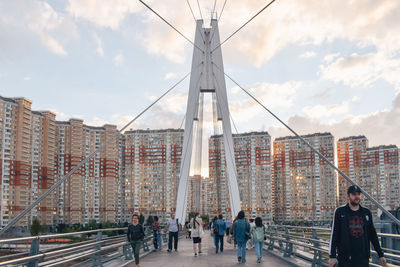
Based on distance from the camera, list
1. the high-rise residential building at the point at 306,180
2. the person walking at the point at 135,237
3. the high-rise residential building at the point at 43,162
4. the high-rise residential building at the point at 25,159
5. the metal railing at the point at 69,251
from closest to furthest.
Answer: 1. the metal railing at the point at 69,251
2. the person walking at the point at 135,237
3. the high-rise residential building at the point at 25,159
4. the high-rise residential building at the point at 43,162
5. the high-rise residential building at the point at 306,180

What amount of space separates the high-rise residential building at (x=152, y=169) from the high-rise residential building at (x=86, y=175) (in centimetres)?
350

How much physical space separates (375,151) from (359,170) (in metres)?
6.85

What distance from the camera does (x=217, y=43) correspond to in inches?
974

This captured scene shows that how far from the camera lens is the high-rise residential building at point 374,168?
126m

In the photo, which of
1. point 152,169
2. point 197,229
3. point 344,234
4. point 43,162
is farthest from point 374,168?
point 344,234

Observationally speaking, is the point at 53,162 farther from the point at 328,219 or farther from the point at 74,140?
the point at 328,219

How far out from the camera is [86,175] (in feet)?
350

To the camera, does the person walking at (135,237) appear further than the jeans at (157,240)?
No

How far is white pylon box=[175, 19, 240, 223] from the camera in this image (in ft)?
75.3

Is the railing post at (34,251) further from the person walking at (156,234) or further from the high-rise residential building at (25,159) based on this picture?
the high-rise residential building at (25,159)

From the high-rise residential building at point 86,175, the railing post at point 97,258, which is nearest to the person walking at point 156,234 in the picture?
the railing post at point 97,258

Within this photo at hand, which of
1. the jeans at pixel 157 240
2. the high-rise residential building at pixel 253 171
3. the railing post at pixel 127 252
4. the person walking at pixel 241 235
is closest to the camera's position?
the person walking at pixel 241 235

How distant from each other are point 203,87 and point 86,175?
8723 cm

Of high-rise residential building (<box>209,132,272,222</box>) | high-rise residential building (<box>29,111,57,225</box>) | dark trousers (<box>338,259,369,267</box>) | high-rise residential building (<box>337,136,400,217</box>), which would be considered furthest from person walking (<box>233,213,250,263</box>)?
high-rise residential building (<box>337,136,400,217</box>)
